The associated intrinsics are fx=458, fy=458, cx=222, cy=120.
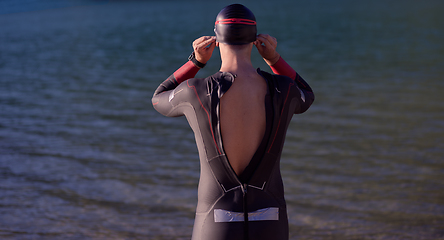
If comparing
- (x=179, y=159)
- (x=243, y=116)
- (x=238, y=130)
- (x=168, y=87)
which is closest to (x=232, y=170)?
(x=238, y=130)

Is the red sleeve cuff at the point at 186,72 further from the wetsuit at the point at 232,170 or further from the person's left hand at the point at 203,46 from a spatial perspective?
the wetsuit at the point at 232,170

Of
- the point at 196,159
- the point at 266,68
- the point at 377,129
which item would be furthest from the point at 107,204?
the point at 266,68

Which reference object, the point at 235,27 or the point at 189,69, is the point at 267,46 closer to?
the point at 235,27

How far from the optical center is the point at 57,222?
7016 millimetres

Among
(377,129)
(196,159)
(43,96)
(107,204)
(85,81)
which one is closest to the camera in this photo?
(107,204)

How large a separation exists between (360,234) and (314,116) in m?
6.07

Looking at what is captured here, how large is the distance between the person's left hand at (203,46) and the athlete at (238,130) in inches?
0.6

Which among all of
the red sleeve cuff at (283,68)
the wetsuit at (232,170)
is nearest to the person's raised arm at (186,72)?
the wetsuit at (232,170)

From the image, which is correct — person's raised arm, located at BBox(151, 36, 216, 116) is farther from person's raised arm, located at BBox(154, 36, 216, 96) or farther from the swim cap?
the swim cap

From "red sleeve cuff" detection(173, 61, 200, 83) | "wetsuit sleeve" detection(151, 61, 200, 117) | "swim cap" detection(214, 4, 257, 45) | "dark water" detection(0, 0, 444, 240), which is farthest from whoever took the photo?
"dark water" detection(0, 0, 444, 240)

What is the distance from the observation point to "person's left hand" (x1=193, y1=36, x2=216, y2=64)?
3.29 meters

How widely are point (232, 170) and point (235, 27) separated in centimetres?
98

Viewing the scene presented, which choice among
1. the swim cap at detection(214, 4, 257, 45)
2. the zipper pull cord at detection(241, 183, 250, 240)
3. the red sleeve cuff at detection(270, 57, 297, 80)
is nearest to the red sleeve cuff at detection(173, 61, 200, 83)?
the swim cap at detection(214, 4, 257, 45)

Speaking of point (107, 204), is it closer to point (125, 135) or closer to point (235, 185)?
point (125, 135)
